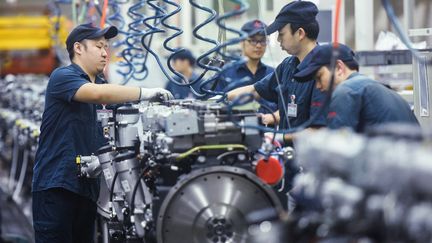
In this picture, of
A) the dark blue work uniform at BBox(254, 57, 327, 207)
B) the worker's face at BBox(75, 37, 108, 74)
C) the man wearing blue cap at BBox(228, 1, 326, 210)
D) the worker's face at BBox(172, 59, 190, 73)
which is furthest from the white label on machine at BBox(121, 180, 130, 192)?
the worker's face at BBox(172, 59, 190, 73)

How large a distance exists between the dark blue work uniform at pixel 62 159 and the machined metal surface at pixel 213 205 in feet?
5.69

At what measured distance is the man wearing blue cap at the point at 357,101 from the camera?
418 centimetres

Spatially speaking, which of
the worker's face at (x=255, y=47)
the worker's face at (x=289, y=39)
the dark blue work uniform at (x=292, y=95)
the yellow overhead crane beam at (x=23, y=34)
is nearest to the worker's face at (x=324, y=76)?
the dark blue work uniform at (x=292, y=95)

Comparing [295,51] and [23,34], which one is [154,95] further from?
[23,34]

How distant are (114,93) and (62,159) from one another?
0.70m

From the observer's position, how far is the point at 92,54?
19.2ft

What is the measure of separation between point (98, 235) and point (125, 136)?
1.32 meters

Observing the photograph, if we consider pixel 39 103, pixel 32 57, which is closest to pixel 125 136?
pixel 39 103

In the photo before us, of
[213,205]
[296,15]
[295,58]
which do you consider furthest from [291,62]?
[213,205]

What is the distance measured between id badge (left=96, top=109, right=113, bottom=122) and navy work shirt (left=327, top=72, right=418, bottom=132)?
71.4 inches

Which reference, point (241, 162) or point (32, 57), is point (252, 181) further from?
point (32, 57)

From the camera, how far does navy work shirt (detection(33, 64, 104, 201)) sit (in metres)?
5.58

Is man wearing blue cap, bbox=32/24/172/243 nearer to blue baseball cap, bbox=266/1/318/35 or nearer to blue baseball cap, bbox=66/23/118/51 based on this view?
blue baseball cap, bbox=66/23/118/51

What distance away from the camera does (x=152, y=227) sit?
A: 4.07 m
